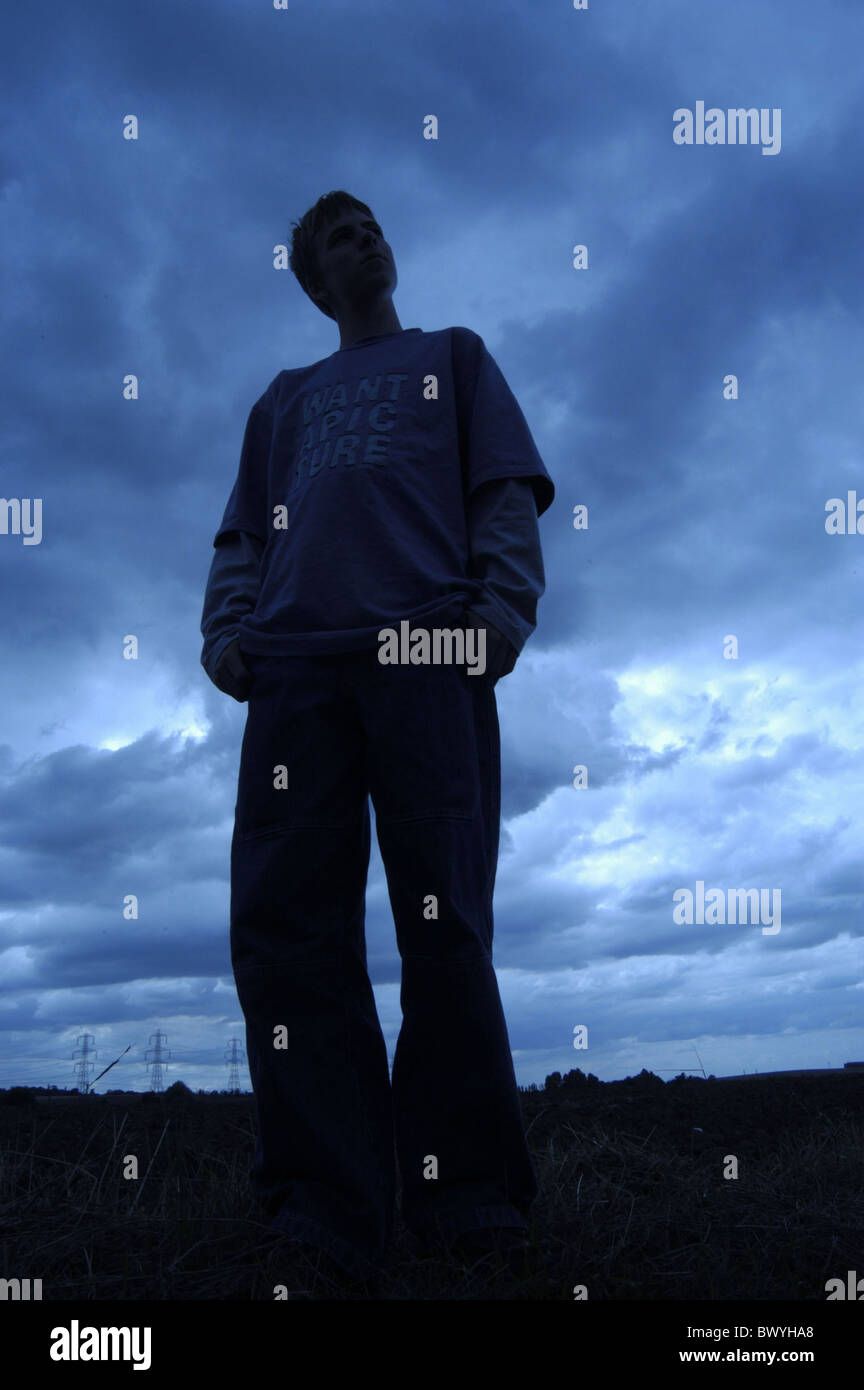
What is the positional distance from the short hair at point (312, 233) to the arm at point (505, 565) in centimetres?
92

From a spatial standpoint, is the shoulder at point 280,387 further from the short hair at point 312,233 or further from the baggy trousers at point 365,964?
the baggy trousers at point 365,964

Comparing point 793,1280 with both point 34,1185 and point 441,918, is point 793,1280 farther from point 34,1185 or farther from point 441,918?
point 34,1185

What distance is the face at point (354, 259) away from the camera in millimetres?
3033

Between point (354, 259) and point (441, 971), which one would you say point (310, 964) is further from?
point (354, 259)

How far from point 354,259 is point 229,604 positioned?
107cm

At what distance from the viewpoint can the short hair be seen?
3107mm

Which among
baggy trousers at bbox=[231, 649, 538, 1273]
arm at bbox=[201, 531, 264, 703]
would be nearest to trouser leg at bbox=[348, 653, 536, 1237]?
baggy trousers at bbox=[231, 649, 538, 1273]

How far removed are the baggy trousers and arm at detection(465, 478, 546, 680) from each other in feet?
0.45

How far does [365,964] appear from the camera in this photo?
260 centimetres

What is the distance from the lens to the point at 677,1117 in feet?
15.7

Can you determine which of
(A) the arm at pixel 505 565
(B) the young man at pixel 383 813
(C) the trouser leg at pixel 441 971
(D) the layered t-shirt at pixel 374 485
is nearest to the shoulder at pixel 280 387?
(D) the layered t-shirt at pixel 374 485

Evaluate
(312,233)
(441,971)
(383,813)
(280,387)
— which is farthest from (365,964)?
(312,233)

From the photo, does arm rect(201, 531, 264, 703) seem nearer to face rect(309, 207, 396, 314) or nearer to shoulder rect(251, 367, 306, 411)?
shoulder rect(251, 367, 306, 411)
